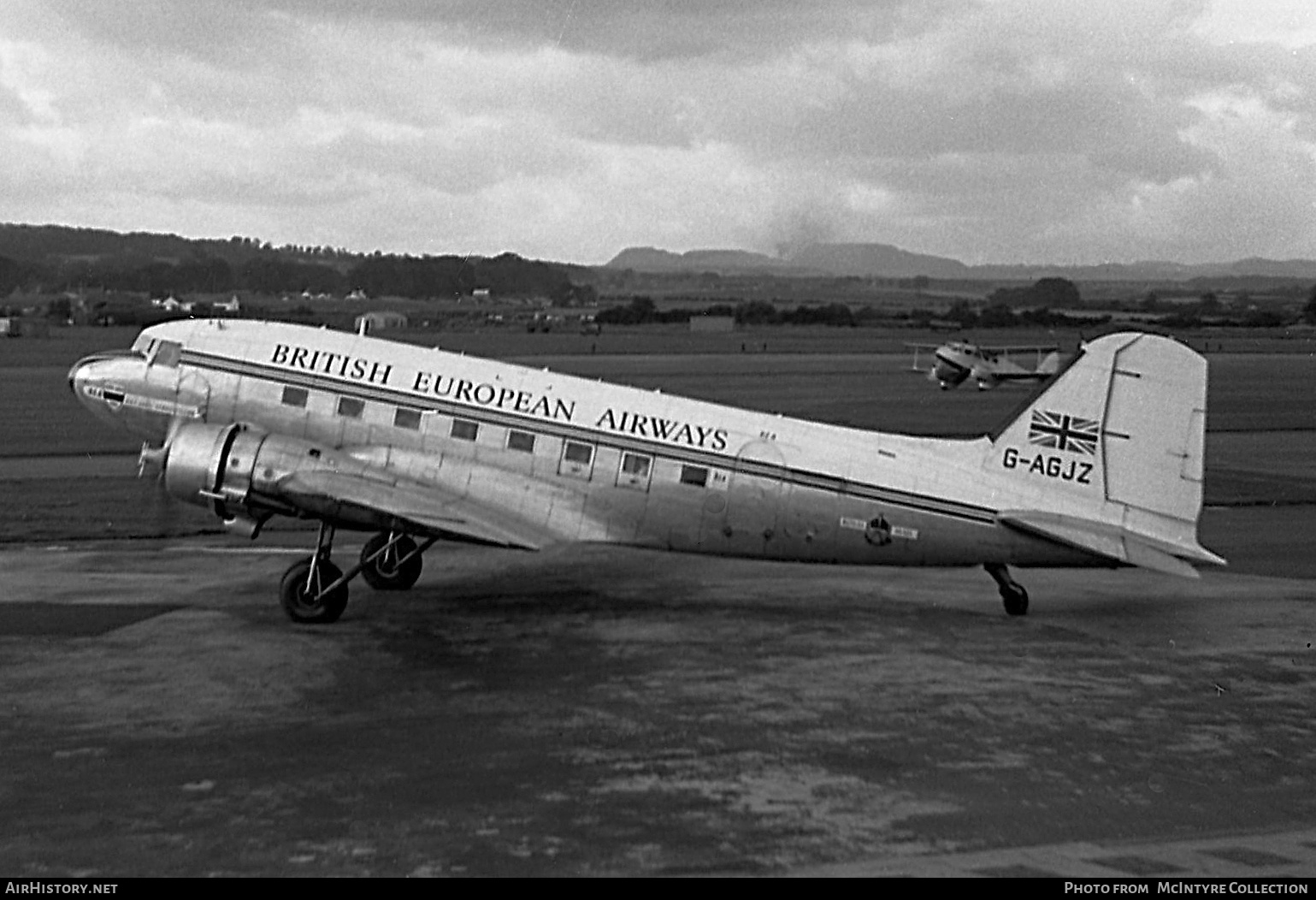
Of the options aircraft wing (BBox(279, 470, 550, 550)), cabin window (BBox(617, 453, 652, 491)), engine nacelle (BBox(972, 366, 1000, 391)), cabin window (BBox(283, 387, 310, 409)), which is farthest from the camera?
engine nacelle (BBox(972, 366, 1000, 391))

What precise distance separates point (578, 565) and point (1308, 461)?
25219mm

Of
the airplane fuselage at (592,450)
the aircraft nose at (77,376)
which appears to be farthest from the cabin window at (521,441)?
the aircraft nose at (77,376)

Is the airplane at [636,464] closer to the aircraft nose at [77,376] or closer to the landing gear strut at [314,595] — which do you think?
the landing gear strut at [314,595]

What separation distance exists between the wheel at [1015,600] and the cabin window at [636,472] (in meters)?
5.59

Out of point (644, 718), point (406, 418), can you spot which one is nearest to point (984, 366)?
point (406, 418)

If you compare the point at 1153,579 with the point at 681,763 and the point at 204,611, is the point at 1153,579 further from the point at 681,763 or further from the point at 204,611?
the point at 204,611

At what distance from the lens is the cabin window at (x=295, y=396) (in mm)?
17984

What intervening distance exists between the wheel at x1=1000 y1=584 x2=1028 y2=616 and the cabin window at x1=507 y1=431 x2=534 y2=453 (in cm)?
737

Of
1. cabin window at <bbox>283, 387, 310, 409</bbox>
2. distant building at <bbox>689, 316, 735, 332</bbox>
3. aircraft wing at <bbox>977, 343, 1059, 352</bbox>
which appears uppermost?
distant building at <bbox>689, 316, 735, 332</bbox>

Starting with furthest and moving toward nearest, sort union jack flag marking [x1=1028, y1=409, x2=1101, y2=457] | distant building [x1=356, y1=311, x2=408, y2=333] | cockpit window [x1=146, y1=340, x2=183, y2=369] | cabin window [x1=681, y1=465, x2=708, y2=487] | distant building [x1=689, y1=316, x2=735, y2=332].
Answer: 1. distant building [x1=689, y1=316, x2=735, y2=332]
2. distant building [x1=356, y1=311, x2=408, y2=333]
3. cockpit window [x1=146, y1=340, x2=183, y2=369]
4. cabin window [x1=681, y1=465, x2=708, y2=487]
5. union jack flag marking [x1=1028, y1=409, x2=1101, y2=457]

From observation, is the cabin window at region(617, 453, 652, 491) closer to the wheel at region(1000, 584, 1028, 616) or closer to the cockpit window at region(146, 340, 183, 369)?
the wheel at region(1000, 584, 1028, 616)

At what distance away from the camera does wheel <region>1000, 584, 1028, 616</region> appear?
1761cm

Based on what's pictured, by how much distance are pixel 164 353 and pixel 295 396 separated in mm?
2397

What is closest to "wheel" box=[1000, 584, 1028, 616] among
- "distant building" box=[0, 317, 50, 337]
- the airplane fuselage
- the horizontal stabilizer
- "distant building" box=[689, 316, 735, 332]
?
the airplane fuselage
